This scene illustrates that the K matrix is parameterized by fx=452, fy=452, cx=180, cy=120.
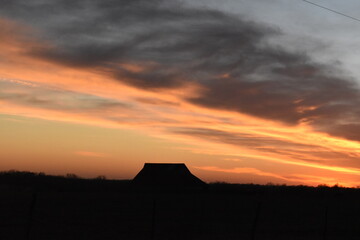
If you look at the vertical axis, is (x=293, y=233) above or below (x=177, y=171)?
below

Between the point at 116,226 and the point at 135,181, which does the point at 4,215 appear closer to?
the point at 116,226

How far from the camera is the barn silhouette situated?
73938mm

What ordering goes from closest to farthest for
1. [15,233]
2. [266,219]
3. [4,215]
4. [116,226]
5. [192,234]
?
[15,233] → [192,234] → [116,226] → [4,215] → [266,219]

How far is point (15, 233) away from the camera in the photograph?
23.7 metres

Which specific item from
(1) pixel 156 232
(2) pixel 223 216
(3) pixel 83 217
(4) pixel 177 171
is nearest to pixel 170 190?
(4) pixel 177 171

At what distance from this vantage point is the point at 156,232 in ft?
86.2

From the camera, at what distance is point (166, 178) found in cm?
7525

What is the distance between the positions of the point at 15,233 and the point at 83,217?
29.4ft

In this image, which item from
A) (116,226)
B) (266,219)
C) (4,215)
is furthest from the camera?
(266,219)

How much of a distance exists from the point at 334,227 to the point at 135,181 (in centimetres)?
4868

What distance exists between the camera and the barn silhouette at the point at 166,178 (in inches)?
2911

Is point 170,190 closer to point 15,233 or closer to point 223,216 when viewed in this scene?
point 223,216

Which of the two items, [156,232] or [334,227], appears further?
[334,227]

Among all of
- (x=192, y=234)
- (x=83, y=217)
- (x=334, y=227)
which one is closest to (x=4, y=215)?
(x=83, y=217)
